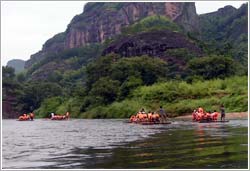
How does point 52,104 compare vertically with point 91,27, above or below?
below

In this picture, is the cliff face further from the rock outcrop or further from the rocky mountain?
the rock outcrop

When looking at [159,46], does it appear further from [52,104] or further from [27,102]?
[27,102]

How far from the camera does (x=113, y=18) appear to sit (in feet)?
505

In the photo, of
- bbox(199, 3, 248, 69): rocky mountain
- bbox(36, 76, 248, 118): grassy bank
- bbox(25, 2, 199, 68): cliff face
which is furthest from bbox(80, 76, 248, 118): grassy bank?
bbox(25, 2, 199, 68): cliff face

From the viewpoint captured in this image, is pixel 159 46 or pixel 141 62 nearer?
pixel 141 62

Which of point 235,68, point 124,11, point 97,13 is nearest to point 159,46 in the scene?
point 235,68

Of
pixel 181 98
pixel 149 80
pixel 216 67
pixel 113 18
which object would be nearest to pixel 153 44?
pixel 149 80

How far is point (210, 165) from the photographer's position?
993 cm

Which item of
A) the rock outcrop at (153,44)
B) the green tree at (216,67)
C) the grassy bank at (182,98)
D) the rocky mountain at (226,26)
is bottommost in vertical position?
the grassy bank at (182,98)

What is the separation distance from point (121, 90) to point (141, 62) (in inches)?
211

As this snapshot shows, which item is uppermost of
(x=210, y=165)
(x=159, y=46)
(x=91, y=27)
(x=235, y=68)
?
(x=91, y=27)

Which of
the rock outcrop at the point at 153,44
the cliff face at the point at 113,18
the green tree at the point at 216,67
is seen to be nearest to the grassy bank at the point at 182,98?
the green tree at the point at 216,67

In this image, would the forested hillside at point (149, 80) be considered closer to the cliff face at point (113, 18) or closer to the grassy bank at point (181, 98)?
the grassy bank at point (181, 98)

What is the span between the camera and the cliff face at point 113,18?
145m
